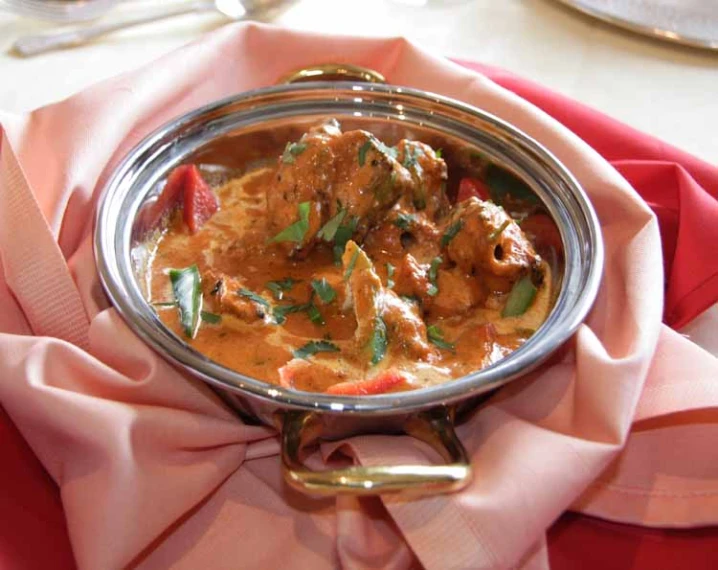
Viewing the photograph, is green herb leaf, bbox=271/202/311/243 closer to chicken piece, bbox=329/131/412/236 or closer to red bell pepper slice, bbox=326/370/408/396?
chicken piece, bbox=329/131/412/236

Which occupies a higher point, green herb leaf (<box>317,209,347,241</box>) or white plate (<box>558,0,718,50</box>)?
white plate (<box>558,0,718,50</box>)

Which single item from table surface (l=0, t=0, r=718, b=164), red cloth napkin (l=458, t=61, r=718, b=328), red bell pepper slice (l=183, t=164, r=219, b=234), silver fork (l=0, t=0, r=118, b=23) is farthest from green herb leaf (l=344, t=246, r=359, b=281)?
silver fork (l=0, t=0, r=118, b=23)

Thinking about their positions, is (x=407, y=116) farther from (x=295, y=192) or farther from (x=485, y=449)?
(x=485, y=449)

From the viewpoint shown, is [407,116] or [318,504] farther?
[407,116]

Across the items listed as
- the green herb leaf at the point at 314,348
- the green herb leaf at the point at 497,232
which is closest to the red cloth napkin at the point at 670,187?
the green herb leaf at the point at 497,232

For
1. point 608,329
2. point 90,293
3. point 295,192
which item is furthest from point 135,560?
point 608,329
